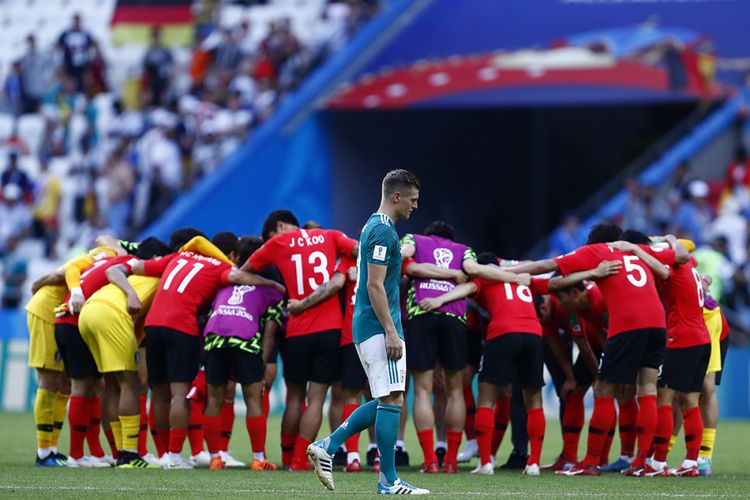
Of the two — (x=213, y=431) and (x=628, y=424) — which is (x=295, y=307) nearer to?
(x=213, y=431)

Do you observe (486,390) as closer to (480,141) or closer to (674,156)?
(674,156)

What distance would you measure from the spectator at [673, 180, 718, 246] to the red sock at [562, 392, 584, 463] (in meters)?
9.78

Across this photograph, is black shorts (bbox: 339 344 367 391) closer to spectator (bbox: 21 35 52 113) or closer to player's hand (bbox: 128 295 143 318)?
player's hand (bbox: 128 295 143 318)

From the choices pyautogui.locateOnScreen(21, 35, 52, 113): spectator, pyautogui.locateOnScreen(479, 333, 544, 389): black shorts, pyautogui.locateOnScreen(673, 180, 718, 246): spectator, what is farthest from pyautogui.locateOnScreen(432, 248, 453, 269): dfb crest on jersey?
pyautogui.locateOnScreen(21, 35, 52, 113): spectator

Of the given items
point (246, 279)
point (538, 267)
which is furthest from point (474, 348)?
point (246, 279)

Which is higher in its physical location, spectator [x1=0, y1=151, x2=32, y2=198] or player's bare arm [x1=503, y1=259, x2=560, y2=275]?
spectator [x1=0, y1=151, x2=32, y2=198]

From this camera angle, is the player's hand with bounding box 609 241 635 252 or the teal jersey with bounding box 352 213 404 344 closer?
the teal jersey with bounding box 352 213 404 344

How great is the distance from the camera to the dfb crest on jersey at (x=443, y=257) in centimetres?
1218

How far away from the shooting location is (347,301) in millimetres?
12523

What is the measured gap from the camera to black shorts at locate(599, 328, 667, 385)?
11.6 metres

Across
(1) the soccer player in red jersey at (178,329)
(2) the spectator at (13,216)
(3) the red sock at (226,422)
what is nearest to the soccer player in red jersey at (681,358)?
(1) the soccer player in red jersey at (178,329)

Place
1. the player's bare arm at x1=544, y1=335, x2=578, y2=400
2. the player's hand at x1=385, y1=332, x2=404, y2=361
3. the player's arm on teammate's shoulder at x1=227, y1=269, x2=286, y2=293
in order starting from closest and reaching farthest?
the player's hand at x1=385, y1=332, x2=404, y2=361, the player's arm on teammate's shoulder at x1=227, y1=269, x2=286, y2=293, the player's bare arm at x1=544, y1=335, x2=578, y2=400

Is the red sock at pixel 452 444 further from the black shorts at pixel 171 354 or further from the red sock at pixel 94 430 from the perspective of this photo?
the red sock at pixel 94 430

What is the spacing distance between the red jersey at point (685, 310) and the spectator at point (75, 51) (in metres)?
19.4
